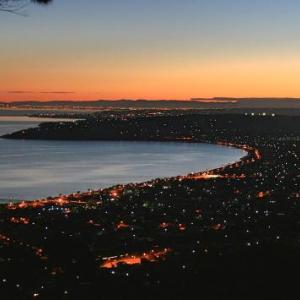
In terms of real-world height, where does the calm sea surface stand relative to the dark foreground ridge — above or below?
below

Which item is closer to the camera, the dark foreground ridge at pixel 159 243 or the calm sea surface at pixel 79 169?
the dark foreground ridge at pixel 159 243

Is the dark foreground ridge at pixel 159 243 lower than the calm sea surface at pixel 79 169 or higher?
higher

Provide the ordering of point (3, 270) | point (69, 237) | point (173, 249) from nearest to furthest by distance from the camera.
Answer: point (3, 270) → point (173, 249) → point (69, 237)

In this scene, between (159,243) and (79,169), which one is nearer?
(159,243)

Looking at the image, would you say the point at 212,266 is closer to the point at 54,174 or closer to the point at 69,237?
the point at 69,237

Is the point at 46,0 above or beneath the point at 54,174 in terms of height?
above

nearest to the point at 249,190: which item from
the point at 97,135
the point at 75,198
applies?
the point at 75,198

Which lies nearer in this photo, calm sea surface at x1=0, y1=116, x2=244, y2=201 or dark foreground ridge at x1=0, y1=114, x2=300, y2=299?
dark foreground ridge at x1=0, y1=114, x2=300, y2=299

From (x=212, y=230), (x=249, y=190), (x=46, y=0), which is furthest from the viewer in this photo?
(x=249, y=190)
